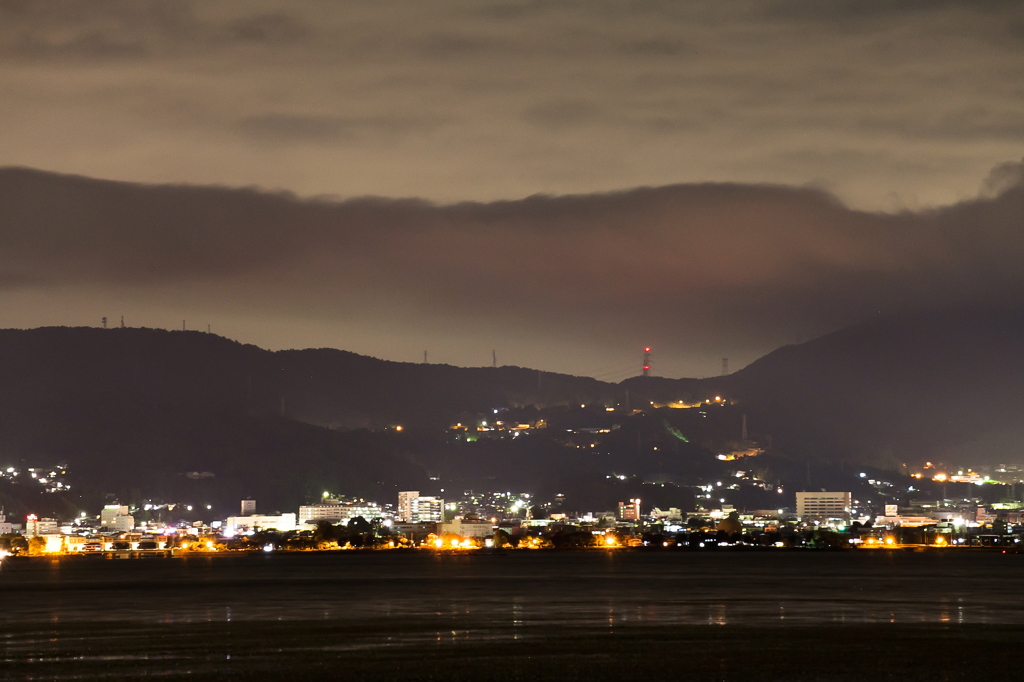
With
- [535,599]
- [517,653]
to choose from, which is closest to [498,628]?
[517,653]

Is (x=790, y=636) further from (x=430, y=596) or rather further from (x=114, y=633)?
(x=430, y=596)

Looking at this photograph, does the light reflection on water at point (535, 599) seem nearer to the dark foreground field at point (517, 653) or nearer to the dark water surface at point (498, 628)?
the dark water surface at point (498, 628)

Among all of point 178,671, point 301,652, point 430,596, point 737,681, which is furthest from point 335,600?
point 737,681

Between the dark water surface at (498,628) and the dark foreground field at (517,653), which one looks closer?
the dark foreground field at (517,653)

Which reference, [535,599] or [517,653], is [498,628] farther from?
[535,599]

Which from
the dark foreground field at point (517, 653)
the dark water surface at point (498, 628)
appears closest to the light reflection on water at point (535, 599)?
the dark water surface at point (498, 628)

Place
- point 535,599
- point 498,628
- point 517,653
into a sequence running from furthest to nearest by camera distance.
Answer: point 535,599
point 498,628
point 517,653
